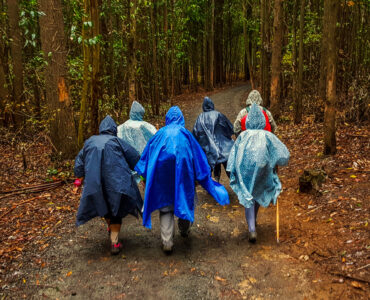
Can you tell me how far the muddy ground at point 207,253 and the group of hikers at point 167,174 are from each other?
373 millimetres

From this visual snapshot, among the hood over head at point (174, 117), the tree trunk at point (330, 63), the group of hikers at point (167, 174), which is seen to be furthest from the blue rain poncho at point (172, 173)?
the tree trunk at point (330, 63)

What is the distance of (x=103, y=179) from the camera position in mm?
4660

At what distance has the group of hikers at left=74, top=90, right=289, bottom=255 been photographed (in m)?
4.64

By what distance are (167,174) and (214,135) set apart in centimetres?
305

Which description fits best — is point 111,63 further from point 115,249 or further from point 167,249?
point 167,249

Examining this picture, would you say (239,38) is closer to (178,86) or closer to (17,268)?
(178,86)

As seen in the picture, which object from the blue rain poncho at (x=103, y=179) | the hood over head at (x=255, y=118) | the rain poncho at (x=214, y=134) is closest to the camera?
the blue rain poncho at (x=103, y=179)

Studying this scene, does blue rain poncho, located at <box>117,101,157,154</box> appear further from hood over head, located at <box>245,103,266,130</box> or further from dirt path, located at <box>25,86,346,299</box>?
hood over head, located at <box>245,103,266,130</box>

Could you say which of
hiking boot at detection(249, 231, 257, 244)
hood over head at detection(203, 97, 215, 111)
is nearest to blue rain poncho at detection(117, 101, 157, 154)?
hood over head at detection(203, 97, 215, 111)

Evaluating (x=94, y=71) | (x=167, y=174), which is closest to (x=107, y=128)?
(x=167, y=174)

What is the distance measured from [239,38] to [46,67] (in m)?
34.2

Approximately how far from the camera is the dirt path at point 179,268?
12.8 ft

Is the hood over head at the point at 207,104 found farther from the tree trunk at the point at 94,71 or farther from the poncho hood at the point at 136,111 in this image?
the tree trunk at the point at 94,71

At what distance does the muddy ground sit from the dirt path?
0.04ft
